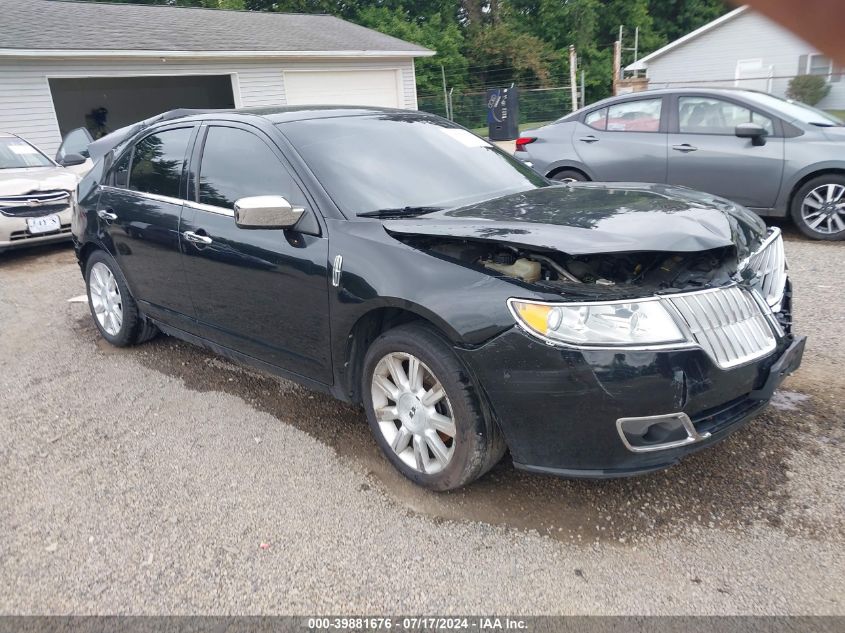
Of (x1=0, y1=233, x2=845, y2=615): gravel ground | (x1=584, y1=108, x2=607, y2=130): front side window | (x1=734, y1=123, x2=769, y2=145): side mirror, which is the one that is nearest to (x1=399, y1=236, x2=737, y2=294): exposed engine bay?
(x1=0, y1=233, x2=845, y2=615): gravel ground

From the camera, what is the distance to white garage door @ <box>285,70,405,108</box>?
59.9 feet

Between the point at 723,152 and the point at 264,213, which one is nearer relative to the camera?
the point at 264,213

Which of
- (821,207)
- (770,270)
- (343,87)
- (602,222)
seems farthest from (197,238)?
(343,87)

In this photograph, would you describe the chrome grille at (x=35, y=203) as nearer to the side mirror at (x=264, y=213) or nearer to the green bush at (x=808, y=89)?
the side mirror at (x=264, y=213)

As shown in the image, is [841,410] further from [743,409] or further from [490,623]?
[490,623]

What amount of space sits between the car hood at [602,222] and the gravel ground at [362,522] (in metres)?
1.04

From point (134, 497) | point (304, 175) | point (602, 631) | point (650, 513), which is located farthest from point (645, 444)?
point (134, 497)

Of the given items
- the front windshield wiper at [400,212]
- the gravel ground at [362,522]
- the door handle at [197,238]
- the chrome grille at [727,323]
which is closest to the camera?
the gravel ground at [362,522]

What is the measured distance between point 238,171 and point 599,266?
2.08 metres

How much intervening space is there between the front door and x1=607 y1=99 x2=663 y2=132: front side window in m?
5.28

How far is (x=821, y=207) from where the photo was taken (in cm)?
671

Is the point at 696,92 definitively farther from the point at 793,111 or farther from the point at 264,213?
the point at 264,213

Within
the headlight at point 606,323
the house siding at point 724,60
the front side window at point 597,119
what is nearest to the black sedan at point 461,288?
the headlight at point 606,323

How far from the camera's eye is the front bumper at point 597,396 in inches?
96.2
